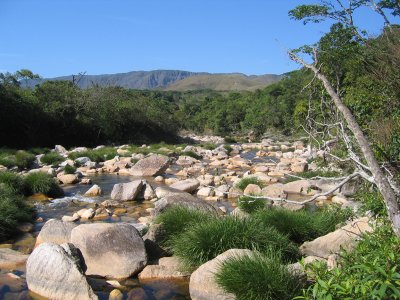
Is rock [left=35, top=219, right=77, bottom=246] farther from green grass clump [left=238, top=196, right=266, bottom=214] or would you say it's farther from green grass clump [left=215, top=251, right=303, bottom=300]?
green grass clump [left=215, top=251, right=303, bottom=300]

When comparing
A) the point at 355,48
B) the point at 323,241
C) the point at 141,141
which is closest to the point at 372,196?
the point at 323,241

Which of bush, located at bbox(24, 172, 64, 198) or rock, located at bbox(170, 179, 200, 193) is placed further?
rock, located at bbox(170, 179, 200, 193)

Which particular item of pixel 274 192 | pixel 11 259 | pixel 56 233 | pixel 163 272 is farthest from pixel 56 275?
pixel 274 192

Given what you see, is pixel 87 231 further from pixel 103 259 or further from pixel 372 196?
pixel 372 196

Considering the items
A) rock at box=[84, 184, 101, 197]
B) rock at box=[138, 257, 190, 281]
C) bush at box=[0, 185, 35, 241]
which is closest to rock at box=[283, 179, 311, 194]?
rock at box=[84, 184, 101, 197]

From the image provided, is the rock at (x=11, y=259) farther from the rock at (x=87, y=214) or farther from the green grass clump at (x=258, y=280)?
the green grass clump at (x=258, y=280)

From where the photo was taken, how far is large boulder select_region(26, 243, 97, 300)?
5656 mm

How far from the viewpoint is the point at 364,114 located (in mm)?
7852

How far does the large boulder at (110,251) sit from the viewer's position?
654cm

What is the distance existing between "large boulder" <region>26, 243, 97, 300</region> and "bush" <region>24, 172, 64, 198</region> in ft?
26.9

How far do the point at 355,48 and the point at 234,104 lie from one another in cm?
5848

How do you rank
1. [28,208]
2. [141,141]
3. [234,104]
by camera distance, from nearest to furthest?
1. [28,208]
2. [141,141]
3. [234,104]

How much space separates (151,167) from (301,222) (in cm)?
1266

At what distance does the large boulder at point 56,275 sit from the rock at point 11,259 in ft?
3.71
